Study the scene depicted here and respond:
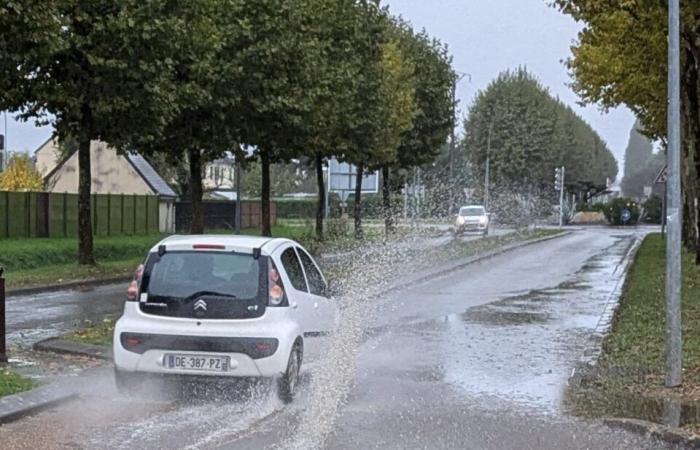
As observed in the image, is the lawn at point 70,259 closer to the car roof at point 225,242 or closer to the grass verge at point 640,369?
the grass verge at point 640,369

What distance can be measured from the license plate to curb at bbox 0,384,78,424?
3.95ft

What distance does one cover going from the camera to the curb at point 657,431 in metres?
7.74

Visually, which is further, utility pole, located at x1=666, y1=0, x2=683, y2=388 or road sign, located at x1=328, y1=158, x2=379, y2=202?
road sign, located at x1=328, y1=158, x2=379, y2=202

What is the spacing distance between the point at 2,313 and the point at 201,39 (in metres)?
13.7

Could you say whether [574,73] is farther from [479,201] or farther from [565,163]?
[565,163]

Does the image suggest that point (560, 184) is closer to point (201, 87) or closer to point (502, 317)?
point (201, 87)

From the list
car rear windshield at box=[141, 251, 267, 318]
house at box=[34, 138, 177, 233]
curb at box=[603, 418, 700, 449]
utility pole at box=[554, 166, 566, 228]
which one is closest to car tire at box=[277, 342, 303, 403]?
car rear windshield at box=[141, 251, 267, 318]

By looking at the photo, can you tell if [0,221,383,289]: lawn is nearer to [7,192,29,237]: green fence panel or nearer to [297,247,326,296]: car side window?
[7,192,29,237]: green fence panel

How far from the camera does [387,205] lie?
50.0 metres

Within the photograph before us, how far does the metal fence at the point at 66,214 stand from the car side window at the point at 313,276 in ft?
100

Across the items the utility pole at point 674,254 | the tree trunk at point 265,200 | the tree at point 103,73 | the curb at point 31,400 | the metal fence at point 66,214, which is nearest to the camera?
the curb at point 31,400

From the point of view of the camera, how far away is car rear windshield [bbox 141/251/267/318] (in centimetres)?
869

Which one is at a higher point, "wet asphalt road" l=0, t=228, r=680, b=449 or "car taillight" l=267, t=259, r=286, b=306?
"car taillight" l=267, t=259, r=286, b=306

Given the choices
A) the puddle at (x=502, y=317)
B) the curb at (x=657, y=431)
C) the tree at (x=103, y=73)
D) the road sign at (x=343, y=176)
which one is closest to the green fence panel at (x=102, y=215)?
the road sign at (x=343, y=176)
